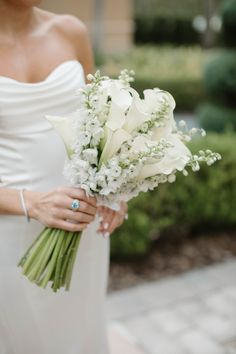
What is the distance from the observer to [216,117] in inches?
277

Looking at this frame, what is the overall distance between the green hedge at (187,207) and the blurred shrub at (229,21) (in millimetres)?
1957

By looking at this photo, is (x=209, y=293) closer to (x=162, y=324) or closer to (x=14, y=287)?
(x=162, y=324)

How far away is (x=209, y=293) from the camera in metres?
4.07

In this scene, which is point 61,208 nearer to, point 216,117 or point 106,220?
point 106,220

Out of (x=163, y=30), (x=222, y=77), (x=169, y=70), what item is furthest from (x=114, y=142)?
(x=163, y=30)

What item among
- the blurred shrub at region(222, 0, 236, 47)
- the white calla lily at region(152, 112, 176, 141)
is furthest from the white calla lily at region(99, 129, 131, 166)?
the blurred shrub at region(222, 0, 236, 47)

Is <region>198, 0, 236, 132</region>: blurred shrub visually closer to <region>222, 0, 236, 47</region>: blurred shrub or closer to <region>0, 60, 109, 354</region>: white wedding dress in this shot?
<region>222, 0, 236, 47</region>: blurred shrub

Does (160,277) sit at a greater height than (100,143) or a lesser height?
lesser

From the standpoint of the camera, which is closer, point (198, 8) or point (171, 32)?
point (171, 32)

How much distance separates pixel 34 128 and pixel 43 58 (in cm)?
29

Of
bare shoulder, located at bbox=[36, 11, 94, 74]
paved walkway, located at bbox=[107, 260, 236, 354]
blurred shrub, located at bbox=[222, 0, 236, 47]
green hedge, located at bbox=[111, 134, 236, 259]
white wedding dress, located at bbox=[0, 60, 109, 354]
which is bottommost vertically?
paved walkway, located at bbox=[107, 260, 236, 354]

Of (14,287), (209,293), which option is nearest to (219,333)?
(209,293)

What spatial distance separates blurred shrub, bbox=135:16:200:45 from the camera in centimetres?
2178

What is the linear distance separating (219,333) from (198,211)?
155cm
